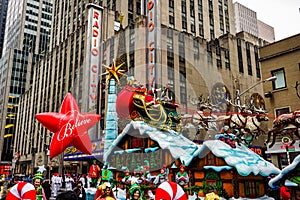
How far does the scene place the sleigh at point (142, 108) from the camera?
15959 mm

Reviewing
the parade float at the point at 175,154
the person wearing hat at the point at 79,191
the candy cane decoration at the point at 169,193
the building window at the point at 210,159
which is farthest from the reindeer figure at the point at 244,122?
the candy cane decoration at the point at 169,193

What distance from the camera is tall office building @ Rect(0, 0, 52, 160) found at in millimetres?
81750

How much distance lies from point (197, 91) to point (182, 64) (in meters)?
4.10

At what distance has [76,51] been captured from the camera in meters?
48.0

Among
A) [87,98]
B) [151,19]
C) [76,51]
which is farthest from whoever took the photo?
[76,51]

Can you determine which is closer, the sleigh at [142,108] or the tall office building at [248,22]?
the sleigh at [142,108]

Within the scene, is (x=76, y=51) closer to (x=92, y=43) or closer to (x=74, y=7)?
(x=92, y=43)

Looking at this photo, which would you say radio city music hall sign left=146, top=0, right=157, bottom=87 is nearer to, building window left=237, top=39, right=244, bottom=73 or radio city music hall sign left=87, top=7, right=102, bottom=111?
radio city music hall sign left=87, top=7, right=102, bottom=111

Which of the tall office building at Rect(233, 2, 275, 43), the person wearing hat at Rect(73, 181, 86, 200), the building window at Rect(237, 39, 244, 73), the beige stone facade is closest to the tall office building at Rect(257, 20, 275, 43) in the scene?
the tall office building at Rect(233, 2, 275, 43)

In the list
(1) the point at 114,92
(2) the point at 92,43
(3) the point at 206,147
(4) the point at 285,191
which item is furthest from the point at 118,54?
(4) the point at 285,191

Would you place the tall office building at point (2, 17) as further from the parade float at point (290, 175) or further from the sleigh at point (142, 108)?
the parade float at point (290, 175)

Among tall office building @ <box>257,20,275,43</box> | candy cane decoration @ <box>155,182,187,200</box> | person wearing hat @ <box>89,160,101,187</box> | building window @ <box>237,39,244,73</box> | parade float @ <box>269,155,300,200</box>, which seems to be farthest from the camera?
tall office building @ <box>257,20,275,43</box>

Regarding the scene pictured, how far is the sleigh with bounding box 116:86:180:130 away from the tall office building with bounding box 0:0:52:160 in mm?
62442

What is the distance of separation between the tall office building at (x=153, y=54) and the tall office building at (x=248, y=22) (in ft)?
310
